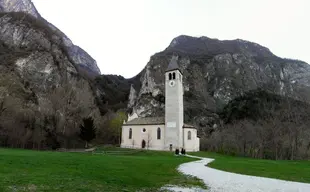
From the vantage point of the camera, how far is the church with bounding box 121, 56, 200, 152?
185 feet

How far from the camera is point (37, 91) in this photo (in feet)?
288

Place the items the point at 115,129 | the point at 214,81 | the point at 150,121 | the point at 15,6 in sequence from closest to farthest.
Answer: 1. the point at 150,121
2. the point at 115,129
3. the point at 214,81
4. the point at 15,6

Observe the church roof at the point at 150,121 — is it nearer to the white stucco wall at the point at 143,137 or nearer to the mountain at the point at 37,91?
the white stucco wall at the point at 143,137

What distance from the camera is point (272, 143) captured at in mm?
56844

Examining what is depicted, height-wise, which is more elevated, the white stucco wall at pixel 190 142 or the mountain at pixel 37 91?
the mountain at pixel 37 91

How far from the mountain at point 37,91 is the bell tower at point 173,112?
87.6ft

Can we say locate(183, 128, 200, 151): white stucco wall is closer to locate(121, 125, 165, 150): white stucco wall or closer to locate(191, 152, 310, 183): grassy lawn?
locate(121, 125, 165, 150): white stucco wall

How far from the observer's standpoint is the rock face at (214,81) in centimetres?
11931

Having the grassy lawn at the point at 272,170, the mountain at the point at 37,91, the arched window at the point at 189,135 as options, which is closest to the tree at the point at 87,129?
the mountain at the point at 37,91

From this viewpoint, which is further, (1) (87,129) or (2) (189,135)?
(2) (189,135)

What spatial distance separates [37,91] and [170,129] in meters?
55.3

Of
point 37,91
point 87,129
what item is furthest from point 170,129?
point 37,91

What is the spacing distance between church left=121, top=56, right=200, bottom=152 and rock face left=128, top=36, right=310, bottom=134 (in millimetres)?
45310

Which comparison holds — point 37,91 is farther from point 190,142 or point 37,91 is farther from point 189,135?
point 190,142
